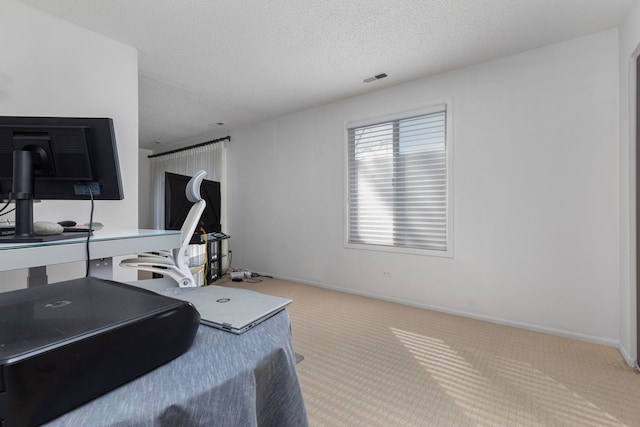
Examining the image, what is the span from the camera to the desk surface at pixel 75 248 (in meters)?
0.69

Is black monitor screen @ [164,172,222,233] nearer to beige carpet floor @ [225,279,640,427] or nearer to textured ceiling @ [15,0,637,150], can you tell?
textured ceiling @ [15,0,637,150]

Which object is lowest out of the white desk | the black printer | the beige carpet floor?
the beige carpet floor

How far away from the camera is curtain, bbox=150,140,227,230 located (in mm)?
5078

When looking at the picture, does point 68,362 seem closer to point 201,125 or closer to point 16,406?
point 16,406

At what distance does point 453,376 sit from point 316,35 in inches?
103

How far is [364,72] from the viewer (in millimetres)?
2963

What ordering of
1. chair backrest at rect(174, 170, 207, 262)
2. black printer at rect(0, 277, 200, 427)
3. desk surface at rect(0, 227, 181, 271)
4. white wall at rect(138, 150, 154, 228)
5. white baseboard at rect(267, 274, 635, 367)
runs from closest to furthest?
black printer at rect(0, 277, 200, 427) < desk surface at rect(0, 227, 181, 271) < chair backrest at rect(174, 170, 207, 262) < white baseboard at rect(267, 274, 635, 367) < white wall at rect(138, 150, 154, 228)

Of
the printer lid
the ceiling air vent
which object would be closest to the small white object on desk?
the printer lid

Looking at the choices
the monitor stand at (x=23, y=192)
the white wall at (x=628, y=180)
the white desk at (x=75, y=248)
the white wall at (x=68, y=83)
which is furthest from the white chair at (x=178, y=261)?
the white wall at (x=628, y=180)

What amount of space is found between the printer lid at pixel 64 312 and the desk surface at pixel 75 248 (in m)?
0.14

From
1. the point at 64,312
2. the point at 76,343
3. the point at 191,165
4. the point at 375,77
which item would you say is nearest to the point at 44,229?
the point at 64,312

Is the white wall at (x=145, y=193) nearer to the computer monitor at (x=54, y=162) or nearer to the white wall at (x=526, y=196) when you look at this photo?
the white wall at (x=526, y=196)

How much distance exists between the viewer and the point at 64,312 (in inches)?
19.3

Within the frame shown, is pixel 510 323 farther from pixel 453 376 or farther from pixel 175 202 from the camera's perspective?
pixel 175 202
